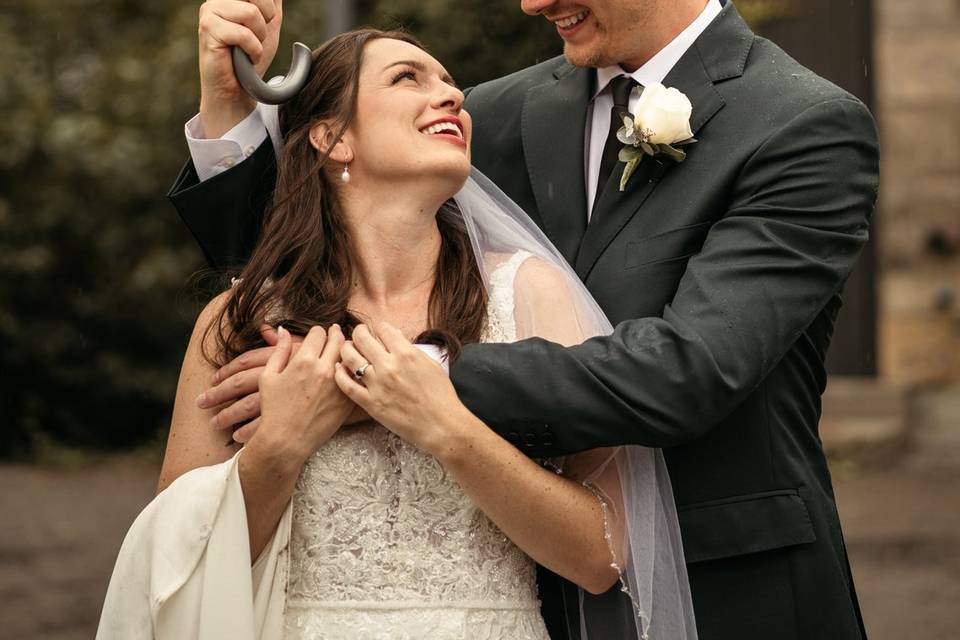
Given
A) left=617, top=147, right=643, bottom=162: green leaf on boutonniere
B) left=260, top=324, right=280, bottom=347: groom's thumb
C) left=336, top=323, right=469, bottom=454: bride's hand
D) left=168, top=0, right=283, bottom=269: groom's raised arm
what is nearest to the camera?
left=336, top=323, right=469, bottom=454: bride's hand

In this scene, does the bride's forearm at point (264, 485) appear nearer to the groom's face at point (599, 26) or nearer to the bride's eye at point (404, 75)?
the bride's eye at point (404, 75)

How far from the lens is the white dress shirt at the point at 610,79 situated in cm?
368

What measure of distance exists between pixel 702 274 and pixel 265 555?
107 cm

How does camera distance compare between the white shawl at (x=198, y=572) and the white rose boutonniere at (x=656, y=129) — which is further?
the white rose boutonniere at (x=656, y=129)

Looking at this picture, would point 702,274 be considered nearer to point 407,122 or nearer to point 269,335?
point 407,122

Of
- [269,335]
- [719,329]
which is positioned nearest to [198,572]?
[269,335]

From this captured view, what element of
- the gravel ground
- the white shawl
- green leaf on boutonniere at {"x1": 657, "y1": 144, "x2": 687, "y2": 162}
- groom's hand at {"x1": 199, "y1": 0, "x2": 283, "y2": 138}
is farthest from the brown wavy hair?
the gravel ground

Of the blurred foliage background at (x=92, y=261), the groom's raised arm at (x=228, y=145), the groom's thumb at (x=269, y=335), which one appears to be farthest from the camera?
the blurred foliage background at (x=92, y=261)

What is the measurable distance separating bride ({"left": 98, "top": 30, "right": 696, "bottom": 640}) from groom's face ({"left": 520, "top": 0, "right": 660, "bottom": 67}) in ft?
1.31

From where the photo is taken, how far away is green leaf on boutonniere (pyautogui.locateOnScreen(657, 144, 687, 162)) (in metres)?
3.42

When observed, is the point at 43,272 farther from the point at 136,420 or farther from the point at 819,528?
the point at 819,528

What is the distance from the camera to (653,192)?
3.49 metres

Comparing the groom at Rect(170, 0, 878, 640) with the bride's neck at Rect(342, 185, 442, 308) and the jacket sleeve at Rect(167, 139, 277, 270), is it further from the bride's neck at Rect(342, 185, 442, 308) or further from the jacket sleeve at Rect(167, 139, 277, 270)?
the bride's neck at Rect(342, 185, 442, 308)

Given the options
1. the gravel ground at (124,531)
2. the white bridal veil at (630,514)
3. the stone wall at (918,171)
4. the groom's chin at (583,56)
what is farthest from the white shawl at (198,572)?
the stone wall at (918,171)
